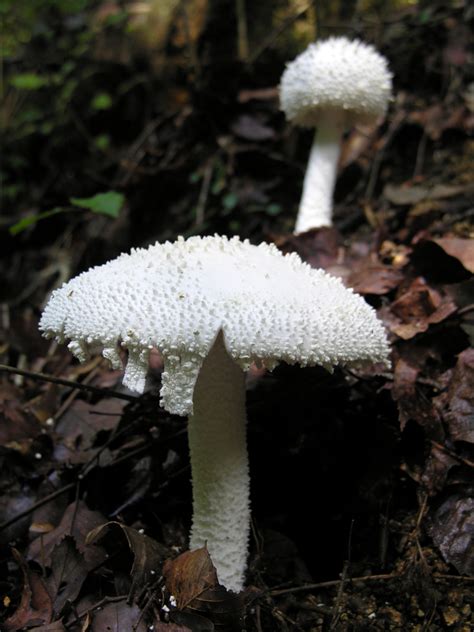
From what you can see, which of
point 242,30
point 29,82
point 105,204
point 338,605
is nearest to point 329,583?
point 338,605

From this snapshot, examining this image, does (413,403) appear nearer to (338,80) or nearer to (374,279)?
(374,279)

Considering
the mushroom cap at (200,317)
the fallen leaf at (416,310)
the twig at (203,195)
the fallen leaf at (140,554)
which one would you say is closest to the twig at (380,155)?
the twig at (203,195)

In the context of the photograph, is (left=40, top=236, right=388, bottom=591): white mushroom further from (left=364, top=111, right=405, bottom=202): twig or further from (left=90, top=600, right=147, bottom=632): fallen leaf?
(left=364, top=111, right=405, bottom=202): twig

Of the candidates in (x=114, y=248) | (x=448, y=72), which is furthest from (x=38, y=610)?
(x=448, y=72)

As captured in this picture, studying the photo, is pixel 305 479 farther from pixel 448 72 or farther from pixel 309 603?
pixel 448 72

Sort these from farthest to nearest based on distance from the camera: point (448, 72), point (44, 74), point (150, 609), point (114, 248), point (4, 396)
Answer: point (44, 74) < point (114, 248) < point (448, 72) < point (4, 396) < point (150, 609)
